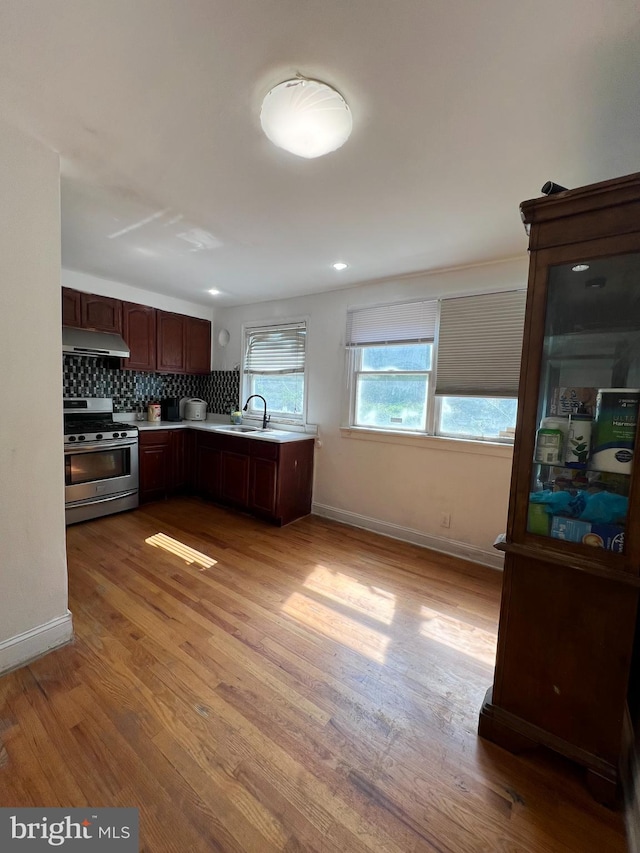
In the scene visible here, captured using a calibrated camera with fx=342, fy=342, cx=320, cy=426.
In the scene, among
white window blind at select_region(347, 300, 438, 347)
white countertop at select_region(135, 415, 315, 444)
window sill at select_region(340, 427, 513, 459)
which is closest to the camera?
window sill at select_region(340, 427, 513, 459)

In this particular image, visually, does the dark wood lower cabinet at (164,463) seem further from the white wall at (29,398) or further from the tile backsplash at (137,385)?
the white wall at (29,398)

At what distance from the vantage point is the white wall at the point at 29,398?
4.83 ft

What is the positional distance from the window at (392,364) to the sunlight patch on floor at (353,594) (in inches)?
56.6

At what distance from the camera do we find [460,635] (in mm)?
1950

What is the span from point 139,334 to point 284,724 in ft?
12.6

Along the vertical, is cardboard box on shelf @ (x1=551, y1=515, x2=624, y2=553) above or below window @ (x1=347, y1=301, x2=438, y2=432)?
below

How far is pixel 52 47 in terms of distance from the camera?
1082 mm

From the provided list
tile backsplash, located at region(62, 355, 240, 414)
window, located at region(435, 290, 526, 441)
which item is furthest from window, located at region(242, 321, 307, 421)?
window, located at region(435, 290, 526, 441)

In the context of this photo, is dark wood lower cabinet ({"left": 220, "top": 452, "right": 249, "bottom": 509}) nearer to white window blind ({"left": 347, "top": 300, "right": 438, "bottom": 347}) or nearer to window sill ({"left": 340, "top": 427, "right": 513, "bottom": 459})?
window sill ({"left": 340, "top": 427, "right": 513, "bottom": 459})

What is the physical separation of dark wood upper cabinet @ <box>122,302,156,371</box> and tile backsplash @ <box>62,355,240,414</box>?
A: 206 mm

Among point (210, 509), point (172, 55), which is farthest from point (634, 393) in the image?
point (210, 509)

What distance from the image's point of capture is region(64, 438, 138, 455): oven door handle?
3.08m

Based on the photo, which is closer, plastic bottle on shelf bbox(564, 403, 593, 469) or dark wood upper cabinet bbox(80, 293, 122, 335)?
plastic bottle on shelf bbox(564, 403, 593, 469)

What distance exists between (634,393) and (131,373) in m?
4.48
